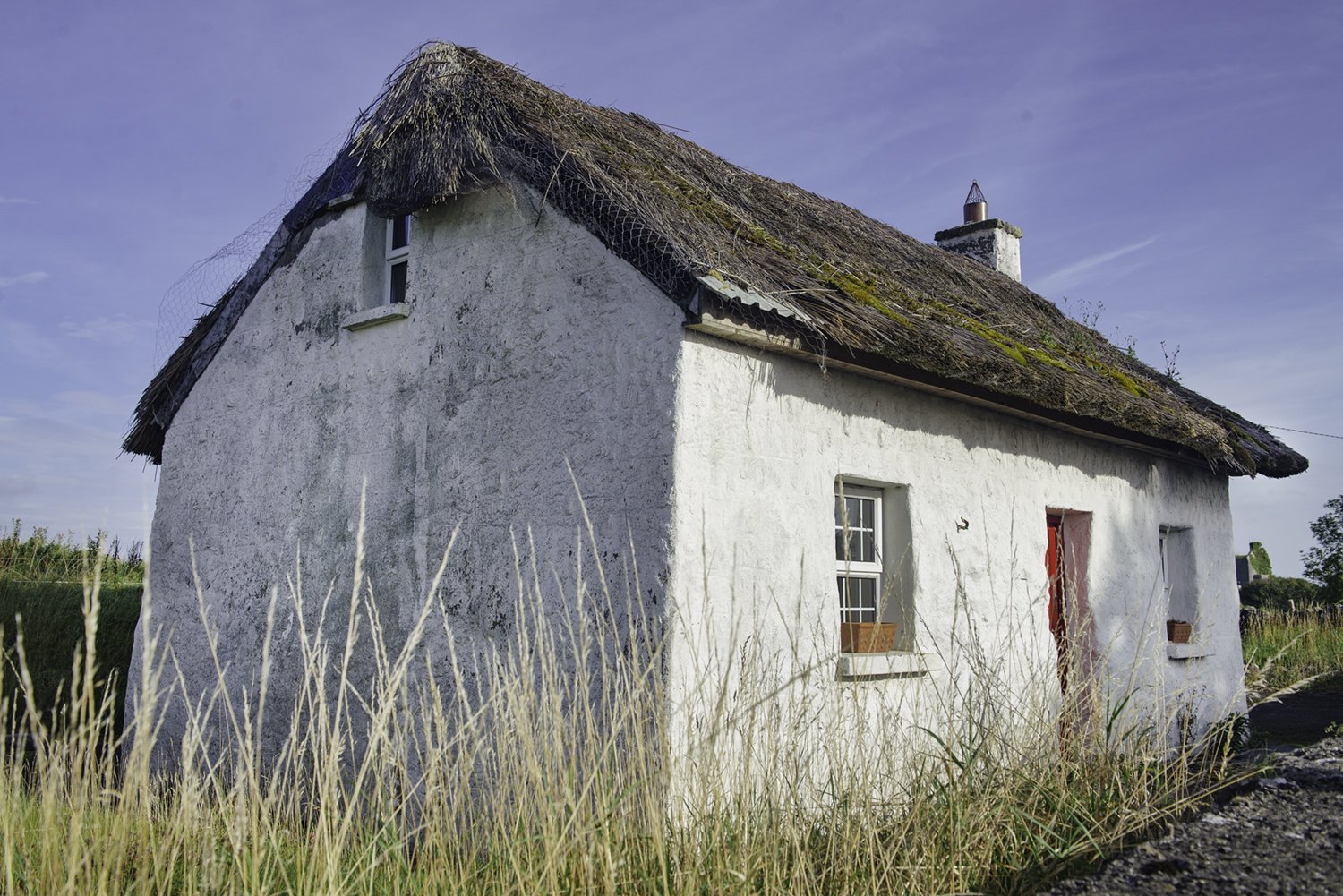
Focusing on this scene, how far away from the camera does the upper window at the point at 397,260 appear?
23.9 ft

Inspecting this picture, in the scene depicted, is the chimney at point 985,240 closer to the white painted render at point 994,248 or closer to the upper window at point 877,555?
the white painted render at point 994,248

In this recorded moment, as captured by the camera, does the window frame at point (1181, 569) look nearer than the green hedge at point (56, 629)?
Yes

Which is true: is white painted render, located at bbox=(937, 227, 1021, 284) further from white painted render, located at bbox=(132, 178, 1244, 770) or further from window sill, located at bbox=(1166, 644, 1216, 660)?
window sill, located at bbox=(1166, 644, 1216, 660)

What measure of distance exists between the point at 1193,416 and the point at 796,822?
7.05m

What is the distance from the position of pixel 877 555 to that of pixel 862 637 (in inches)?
21.9

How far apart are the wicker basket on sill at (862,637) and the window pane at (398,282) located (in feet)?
12.3

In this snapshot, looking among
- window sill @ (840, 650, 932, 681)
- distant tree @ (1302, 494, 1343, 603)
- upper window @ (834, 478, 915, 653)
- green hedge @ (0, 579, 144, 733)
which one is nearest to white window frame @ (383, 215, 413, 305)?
upper window @ (834, 478, 915, 653)

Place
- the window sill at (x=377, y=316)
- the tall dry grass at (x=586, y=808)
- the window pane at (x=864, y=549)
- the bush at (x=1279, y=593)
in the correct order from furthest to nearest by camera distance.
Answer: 1. the bush at (x=1279, y=593)
2. the window sill at (x=377, y=316)
3. the window pane at (x=864, y=549)
4. the tall dry grass at (x=586, y=808)

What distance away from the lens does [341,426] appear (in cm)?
696

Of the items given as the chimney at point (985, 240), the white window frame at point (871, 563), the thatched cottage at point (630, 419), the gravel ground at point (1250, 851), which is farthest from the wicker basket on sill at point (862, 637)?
the chimney at point (985, 240)

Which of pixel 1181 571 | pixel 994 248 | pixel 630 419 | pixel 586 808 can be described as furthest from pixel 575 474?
pixel 994 248

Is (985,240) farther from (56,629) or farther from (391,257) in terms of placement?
(56,629)

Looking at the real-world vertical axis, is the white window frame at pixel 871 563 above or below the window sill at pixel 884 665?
above

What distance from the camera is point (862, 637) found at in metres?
5.96
